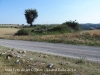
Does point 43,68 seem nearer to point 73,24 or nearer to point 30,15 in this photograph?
point 73,24

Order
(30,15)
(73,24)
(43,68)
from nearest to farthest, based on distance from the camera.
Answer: (43,68) < (73,24) < (30,15)

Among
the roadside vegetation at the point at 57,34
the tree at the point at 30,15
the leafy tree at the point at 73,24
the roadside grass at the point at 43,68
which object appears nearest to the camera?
the roadside grass at the point at 43,68

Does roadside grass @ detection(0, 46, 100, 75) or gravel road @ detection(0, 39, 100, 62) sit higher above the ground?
roadside grass @ detection(0, 46, 100, 75)

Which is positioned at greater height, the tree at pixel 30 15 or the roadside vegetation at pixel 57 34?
the tree at pixel 30 15

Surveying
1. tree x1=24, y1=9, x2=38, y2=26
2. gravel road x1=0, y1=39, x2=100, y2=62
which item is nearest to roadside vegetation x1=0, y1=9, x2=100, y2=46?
tree x1=24, y1=9, x2=38, y2=26

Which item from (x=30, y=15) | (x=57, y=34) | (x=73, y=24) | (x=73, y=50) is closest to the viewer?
(x=73, y=50)

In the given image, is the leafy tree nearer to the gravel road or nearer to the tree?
the gravel road

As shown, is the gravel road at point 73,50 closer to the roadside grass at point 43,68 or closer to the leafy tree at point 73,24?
the roadside grass at point 43,68

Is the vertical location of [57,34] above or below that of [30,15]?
below

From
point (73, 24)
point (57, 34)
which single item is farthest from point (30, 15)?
point (57, 34)

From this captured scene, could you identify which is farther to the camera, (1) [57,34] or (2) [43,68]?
(1) [57,34]

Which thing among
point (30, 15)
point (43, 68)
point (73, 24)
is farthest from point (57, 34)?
point (30, 15)

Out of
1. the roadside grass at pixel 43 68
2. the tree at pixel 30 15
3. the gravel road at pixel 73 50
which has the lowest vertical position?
the gravel road at pixel 73 50

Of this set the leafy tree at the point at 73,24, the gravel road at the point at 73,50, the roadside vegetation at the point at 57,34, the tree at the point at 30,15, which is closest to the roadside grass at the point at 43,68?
the gravel road at the point at 73,50
